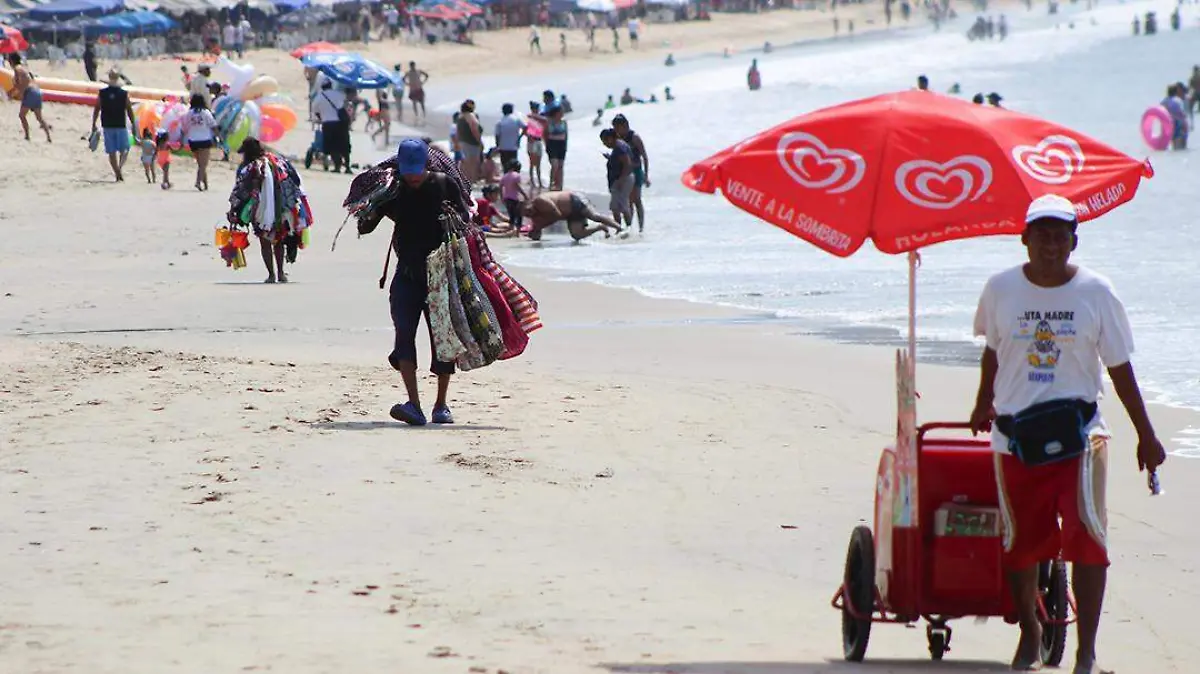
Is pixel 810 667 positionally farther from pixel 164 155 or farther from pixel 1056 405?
pixel 164 155

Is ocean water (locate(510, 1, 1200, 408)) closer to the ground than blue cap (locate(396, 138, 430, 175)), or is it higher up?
closer to the ground

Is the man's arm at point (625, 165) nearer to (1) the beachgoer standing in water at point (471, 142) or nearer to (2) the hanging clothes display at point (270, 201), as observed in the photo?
(1) the beachgoer standing in water at point (471, 142)

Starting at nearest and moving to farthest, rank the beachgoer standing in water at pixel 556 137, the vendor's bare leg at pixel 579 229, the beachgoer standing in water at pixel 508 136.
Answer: the vendor's bare leg at pixel 579 229 → the beachgoer standing in water at pixel 556 137 → the beachgoer standing in water at pixel 508 136

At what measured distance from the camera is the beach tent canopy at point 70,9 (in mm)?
53000

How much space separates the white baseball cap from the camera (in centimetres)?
466

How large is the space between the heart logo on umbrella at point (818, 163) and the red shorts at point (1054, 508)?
A: 32.5 inches

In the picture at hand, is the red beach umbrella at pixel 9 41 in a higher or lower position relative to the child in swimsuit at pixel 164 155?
higher

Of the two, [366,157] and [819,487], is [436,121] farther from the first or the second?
[819,487]

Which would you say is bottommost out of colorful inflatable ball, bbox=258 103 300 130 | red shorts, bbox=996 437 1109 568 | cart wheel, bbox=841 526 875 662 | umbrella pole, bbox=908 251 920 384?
colorful inflatable ball, bbox=258 103 300 130

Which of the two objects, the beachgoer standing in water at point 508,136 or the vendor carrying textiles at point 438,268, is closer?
the vendor carrying textiles at point 438,268

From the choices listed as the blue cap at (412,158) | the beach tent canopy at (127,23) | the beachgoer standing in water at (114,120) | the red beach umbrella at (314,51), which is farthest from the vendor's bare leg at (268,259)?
the beach tent canopy at (127,23)

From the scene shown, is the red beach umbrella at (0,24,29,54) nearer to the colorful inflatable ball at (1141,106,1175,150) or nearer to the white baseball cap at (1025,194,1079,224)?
the colorful inflatable ball at (1141,106,1175,150)

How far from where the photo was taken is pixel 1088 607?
188 inches

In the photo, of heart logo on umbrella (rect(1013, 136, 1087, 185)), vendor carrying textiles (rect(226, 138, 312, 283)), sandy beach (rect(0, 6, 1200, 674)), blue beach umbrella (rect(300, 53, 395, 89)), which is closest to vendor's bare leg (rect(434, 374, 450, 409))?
sandy beach (rect(0, 6, 1200, 674))
